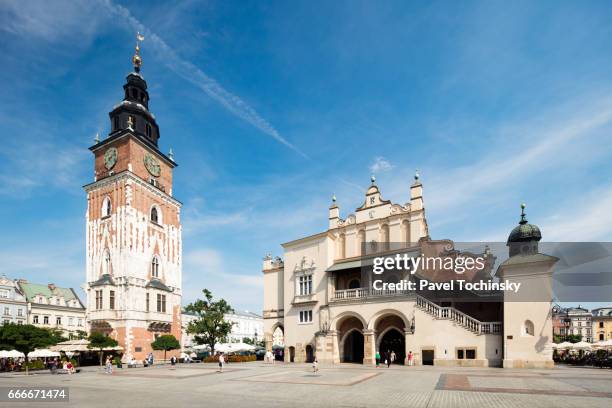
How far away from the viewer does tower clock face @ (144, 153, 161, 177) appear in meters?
59.2

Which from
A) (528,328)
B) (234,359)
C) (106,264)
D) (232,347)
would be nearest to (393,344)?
(528,328)

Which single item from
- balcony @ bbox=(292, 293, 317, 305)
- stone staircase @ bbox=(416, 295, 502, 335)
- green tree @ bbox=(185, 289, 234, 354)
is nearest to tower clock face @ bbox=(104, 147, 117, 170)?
green tree @ bbox=(185, 289, 234, 354)

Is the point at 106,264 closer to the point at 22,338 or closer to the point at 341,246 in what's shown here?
the point at 22,338

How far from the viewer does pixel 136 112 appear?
59.5 meters

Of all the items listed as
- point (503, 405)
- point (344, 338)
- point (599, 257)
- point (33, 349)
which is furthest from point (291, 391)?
point (33, 349)

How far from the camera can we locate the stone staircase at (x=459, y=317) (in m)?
32.2

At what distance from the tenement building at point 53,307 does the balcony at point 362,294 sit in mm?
55322

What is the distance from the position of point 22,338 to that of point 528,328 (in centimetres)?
4190

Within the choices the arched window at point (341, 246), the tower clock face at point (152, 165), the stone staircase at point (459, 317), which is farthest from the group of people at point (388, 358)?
the tower clock face at point (152, 165)

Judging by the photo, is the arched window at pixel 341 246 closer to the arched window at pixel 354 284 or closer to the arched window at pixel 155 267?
the arched window at pixel 354 284

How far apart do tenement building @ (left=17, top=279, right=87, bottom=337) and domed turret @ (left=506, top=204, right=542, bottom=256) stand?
70.4m

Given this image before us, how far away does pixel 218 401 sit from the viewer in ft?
54.2

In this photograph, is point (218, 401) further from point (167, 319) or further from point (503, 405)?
point (167, 319)

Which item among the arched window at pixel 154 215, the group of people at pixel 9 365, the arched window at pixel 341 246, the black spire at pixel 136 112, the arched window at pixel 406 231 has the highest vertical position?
the black spire at pixel 136 112
